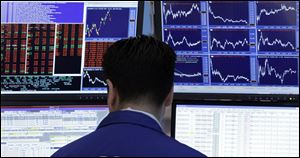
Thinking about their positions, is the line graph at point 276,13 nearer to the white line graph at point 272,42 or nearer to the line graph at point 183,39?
the white line graph at point 272,42

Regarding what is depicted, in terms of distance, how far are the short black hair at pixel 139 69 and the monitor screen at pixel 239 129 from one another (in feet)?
3.15

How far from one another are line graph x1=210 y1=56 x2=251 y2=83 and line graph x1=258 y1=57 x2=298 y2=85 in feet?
0.20

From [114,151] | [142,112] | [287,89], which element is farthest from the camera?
[287,89]

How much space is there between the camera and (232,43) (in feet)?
8.15

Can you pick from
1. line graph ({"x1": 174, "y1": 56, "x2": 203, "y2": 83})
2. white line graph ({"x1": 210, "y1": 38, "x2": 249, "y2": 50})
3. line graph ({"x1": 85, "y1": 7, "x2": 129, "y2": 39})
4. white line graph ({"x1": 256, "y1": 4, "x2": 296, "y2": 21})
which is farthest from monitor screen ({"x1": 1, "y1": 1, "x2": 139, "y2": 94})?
white line graph ({"x1": 256, "y1": 4, "x2": 296, "y2": 21})

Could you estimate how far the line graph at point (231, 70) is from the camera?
2.46m

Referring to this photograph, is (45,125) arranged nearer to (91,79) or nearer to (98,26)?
(91,79)

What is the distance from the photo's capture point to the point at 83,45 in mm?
2475

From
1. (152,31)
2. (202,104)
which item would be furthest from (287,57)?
(152,31)

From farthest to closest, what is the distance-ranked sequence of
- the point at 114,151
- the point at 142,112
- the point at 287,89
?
the point at 287,89, the point at 142,112, the point at 114,151

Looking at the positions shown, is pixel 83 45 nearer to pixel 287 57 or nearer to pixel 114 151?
pixel 287 57

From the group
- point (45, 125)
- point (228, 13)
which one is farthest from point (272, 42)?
point (45, 125)

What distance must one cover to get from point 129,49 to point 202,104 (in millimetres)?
1027

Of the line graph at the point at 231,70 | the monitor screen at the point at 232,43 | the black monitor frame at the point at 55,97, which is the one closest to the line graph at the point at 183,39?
the monitor screen at the point at 232,43
